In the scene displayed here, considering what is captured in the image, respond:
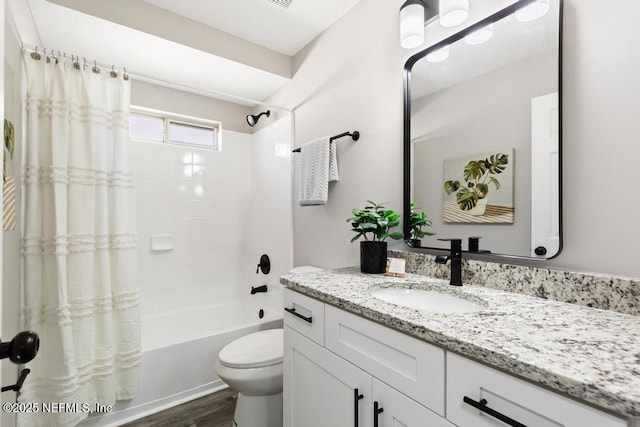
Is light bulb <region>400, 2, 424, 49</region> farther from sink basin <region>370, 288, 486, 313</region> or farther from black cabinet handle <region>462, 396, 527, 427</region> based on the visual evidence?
black cabinet handle <region>462, 396, 527, 427</region>

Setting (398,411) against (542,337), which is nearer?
(542,337)

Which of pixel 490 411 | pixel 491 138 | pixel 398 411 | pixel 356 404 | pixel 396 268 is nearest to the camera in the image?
pixel 490 411

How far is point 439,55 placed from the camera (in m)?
1.36

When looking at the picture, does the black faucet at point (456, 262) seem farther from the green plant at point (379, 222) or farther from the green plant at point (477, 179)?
the green plant at point (379, 222)

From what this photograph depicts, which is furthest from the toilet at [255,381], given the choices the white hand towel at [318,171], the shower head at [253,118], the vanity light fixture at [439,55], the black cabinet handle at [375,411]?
the shower head at [253,118]

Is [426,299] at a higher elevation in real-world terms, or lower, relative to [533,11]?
lower

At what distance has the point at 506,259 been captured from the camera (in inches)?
44.2

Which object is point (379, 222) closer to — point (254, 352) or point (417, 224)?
point (417, 224)

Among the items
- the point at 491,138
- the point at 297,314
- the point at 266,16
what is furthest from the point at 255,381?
the point at 266,16

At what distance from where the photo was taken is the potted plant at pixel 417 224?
141 centimetres

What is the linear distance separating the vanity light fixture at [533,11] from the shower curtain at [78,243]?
1.99m

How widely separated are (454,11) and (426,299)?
113 centimetres

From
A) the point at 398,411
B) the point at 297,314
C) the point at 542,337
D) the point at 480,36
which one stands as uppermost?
the point at 480,36

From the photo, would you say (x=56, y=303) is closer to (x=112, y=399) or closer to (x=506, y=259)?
(x=112, y=399)
